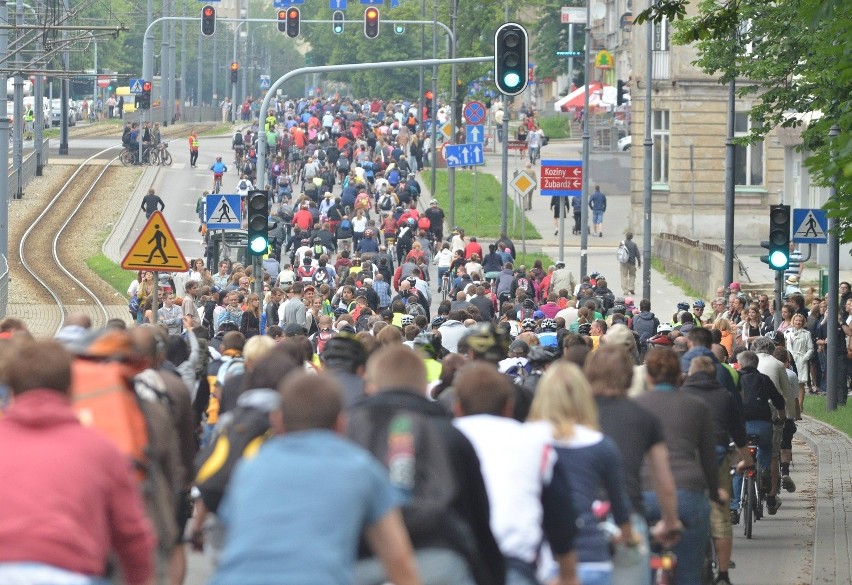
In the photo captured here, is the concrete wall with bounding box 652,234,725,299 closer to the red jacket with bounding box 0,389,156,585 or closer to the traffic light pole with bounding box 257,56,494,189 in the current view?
the traffic light pole with bounding box 257,56,494,189

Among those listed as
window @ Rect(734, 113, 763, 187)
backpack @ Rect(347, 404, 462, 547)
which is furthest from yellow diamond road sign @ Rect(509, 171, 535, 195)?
backpack @ Rect(347, 404, 462, 547)

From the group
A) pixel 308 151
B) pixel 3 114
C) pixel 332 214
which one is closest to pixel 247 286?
pixel 3 114

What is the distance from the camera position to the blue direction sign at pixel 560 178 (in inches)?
1307

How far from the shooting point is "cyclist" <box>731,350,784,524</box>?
14062 mm

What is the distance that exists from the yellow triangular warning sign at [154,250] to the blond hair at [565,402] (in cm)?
1131

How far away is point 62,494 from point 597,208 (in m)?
46.5

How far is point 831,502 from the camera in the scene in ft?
53.5

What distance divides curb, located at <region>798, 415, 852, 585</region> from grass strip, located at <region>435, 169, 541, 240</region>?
27517 millimetres

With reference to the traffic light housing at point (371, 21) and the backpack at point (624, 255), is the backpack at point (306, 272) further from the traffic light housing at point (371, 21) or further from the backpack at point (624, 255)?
the traffic light housing at point (371, 21)

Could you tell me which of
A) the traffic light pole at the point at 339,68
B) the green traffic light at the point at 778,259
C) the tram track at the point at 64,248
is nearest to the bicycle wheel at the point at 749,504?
the green traffic light at the point at 778,259

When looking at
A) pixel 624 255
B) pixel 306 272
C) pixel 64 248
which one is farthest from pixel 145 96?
pixel 306 272

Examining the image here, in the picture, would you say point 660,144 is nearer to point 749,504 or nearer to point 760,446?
point 760,446

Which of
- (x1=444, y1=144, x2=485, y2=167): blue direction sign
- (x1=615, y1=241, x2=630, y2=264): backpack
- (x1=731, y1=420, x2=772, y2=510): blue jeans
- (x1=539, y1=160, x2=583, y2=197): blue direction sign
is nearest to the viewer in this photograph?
(x1=731, y1=420, x2=772, y2=510): blue jeans

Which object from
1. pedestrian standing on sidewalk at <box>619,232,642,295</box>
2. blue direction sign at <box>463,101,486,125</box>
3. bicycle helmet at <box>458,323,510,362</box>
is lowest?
pedestrian standing on sidewalk at <box>619,232,642,295</box>
